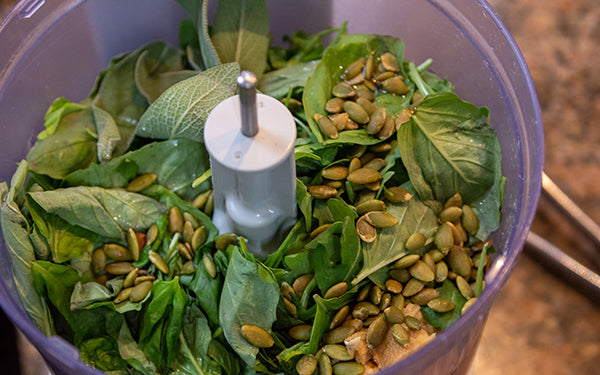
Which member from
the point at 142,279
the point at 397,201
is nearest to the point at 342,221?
the point at 397,201

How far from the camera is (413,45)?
0.67 meters

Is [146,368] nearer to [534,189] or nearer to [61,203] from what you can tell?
[61,203]

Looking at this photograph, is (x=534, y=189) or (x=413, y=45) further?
(x=413, y=45)

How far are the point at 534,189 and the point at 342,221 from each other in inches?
5.6

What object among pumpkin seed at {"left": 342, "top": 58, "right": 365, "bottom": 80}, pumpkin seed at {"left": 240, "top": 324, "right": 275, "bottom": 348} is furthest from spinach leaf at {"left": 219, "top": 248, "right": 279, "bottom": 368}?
pumpkin seed at {"left": 342, "top": 58, "right": 365, "bottom": 80}

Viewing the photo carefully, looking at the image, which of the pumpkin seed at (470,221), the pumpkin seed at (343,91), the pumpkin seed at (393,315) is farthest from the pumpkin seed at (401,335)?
the pumpkin seed at (343,91)

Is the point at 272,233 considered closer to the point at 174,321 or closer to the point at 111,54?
the point at 174,321

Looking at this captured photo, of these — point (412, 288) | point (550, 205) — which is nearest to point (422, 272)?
point (412, 288)

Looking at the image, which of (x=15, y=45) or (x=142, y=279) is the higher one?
(x=15, y=45)

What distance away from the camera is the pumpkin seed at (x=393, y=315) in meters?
0.50

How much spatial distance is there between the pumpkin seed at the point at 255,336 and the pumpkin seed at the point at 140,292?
0.09 metres

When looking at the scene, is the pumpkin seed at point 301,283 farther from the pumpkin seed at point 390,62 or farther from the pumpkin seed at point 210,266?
the pumpkin seed at point 390,62

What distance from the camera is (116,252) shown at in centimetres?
54

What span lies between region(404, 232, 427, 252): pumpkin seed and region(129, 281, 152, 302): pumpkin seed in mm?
208
